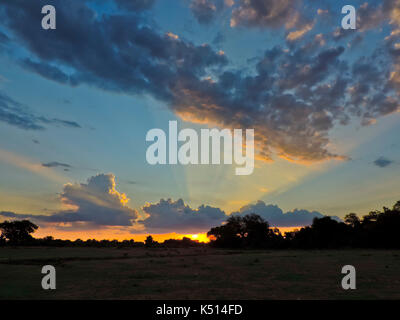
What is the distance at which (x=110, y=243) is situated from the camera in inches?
4523

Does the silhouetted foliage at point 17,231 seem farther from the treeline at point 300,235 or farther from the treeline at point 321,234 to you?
the treeline at point 321,234

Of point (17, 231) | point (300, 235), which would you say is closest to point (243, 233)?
point (300, 235)

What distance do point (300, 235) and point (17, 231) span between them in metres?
95.6

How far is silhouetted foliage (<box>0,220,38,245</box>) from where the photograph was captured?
10263 centimetres

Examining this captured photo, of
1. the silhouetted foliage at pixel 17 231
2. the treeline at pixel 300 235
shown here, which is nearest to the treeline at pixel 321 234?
the treeline at pixel 300 235

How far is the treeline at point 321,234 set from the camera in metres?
86.8

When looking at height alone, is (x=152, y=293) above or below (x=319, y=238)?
above

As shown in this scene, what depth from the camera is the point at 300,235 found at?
106m

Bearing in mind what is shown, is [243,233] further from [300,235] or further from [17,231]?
[17,231]
